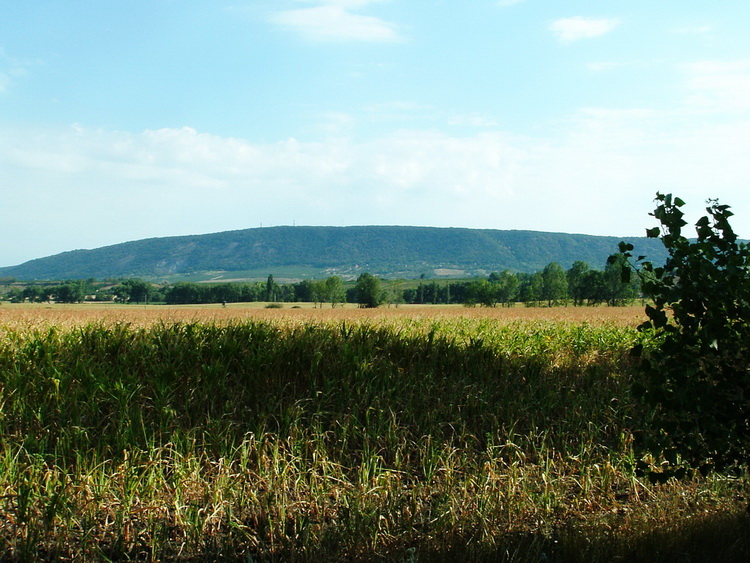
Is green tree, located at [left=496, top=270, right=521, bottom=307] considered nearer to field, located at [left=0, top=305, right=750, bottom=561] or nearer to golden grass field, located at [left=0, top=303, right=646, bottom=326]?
golden grass field, located at [left=0, top=303, right=646, bottom=326]

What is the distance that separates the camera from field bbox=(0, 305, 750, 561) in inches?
173

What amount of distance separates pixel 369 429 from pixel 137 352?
12.3ft

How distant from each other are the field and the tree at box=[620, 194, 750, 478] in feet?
3.09

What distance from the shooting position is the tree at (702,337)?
12.3 feet

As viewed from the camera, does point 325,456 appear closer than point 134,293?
Yes

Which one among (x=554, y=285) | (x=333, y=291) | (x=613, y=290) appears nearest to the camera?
(x=613, y=290)

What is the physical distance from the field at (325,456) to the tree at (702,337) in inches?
37.1

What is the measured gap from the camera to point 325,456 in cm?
607

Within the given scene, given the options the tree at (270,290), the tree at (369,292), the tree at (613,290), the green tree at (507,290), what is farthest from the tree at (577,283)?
the tree at (270,290)

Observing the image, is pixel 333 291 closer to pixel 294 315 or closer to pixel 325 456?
pixel 294 315

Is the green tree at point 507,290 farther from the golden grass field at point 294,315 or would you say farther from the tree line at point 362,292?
the golden grass field at point 294,315

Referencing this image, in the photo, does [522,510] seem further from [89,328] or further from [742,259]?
[89,328]

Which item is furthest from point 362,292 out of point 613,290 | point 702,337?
point 702,337

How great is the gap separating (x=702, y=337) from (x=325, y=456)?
3853 mm
